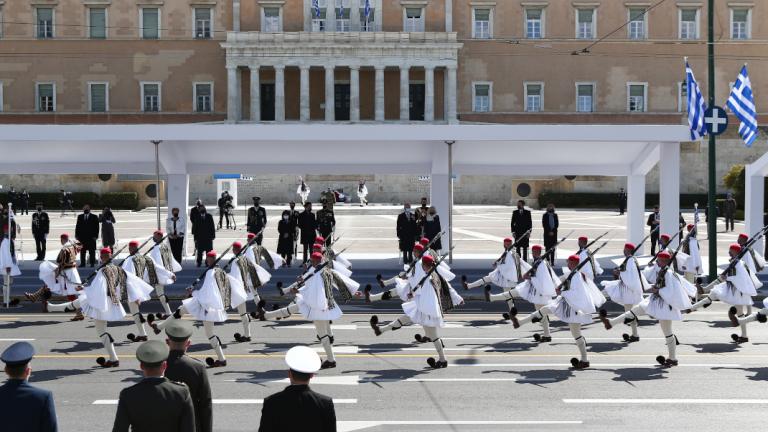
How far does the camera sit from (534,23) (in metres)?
66.0

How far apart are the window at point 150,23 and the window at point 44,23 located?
601cm

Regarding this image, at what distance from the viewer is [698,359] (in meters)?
14.1

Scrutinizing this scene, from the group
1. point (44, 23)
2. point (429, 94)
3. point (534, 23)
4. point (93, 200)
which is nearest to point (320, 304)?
point (93, 200)

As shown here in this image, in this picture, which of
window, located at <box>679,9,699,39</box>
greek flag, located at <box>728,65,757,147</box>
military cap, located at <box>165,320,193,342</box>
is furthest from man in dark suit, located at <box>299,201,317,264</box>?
window, located at <box>679,9,699,39</box>

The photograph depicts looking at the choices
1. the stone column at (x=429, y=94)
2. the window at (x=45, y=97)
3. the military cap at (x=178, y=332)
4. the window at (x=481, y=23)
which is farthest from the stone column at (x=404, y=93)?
the military cap at (x=178, y=332)

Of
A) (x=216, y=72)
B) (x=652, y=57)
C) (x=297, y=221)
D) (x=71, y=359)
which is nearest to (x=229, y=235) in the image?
(x=297, y=221)

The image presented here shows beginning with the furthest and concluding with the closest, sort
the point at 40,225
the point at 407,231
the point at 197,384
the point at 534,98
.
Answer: the point at 534,98 < the point at 40,225 < the point at 407,231 < the point at 197,384

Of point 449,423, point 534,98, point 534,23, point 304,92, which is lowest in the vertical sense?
point 449,423

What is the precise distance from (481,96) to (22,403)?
6269 cm

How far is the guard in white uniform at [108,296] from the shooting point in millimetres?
13422

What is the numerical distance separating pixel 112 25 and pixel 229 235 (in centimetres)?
3238

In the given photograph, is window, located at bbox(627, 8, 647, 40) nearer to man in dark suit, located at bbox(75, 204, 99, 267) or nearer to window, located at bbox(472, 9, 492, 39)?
window, located at bbox(472, 9, 492, 39)

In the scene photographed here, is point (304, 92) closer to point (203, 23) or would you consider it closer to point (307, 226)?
point (203, 23)

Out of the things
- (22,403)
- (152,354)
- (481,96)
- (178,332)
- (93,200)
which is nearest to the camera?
(22,403)
